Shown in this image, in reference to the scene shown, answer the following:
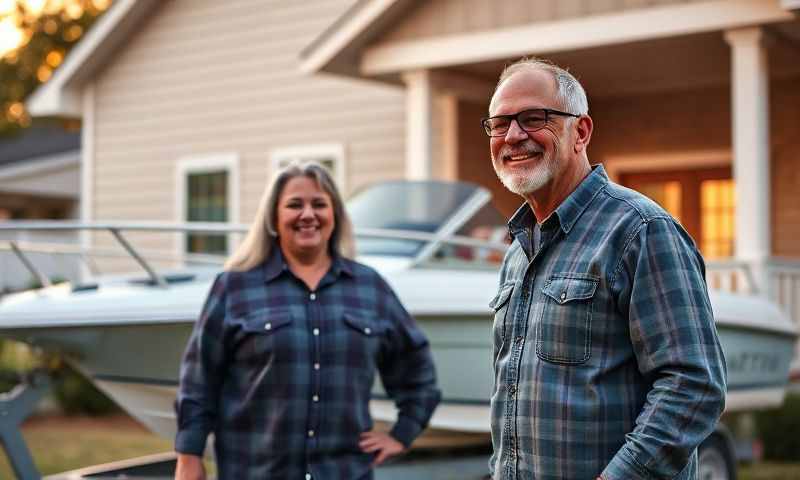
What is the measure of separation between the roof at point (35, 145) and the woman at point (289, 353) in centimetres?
2200

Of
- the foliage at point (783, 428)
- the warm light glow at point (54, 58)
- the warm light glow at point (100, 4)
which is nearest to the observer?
the foliage at point (783, 428)

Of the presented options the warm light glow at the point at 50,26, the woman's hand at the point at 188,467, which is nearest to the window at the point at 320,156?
the woman's hand at the point at 188,467

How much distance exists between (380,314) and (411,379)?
0.32 metres

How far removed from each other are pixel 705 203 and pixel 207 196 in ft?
20.0

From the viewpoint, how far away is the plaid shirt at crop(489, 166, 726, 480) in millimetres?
2342

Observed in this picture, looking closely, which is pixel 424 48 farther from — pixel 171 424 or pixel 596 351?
pixel 596 351

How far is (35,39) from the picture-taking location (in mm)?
29312

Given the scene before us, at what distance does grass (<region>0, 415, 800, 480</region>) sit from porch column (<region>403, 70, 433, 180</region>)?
3.35 m

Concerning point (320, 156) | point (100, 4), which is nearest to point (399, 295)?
point (320, 156)

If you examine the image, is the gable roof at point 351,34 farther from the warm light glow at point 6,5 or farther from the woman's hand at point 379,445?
the warm light glow at point 6,5

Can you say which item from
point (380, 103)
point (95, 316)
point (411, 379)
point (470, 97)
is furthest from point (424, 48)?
point (411, 379)

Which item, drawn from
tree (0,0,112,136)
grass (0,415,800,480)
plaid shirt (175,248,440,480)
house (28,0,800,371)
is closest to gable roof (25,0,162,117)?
house (28,0,800,371)

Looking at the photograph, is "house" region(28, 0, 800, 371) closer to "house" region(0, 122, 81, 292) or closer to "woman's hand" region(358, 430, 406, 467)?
"woman's hand" region(358, 430, 406, 467)

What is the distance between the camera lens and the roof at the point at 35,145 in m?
25.4
